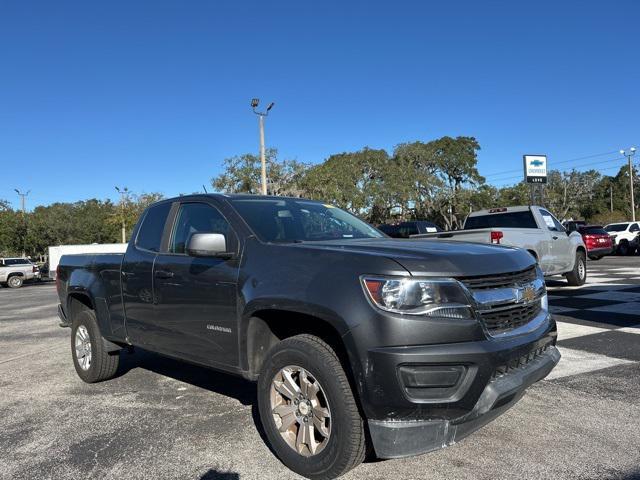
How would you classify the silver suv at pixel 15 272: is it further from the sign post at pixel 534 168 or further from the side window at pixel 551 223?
the sign post at pixel 534 168

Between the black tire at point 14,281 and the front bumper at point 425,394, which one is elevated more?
the front bumper at point 425,394

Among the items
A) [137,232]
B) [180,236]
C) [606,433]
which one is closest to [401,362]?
[606,433]

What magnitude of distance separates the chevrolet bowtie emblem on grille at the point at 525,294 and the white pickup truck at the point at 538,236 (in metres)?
6.36

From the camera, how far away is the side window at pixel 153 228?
4.88 m

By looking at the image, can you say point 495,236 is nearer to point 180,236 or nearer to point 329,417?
point 180,236

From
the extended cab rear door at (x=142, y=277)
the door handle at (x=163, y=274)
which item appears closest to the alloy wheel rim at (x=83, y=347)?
the extended cab rear door at (x=142, y=277)

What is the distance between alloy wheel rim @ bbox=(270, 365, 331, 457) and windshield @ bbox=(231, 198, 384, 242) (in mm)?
1033

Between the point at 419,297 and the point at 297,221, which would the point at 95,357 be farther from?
the point at 419,297

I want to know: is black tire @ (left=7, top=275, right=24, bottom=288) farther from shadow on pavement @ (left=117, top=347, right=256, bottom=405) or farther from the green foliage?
shadow on pavement @ (left=117, top=347, right=256, bottom=405)

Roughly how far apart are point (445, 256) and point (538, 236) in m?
8.66

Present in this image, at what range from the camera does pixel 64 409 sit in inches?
195

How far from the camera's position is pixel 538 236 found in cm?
1093

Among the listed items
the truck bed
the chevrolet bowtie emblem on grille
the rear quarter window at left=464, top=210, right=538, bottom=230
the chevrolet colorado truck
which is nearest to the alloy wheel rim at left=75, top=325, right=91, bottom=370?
the truck bed

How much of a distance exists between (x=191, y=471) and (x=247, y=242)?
157 cm
